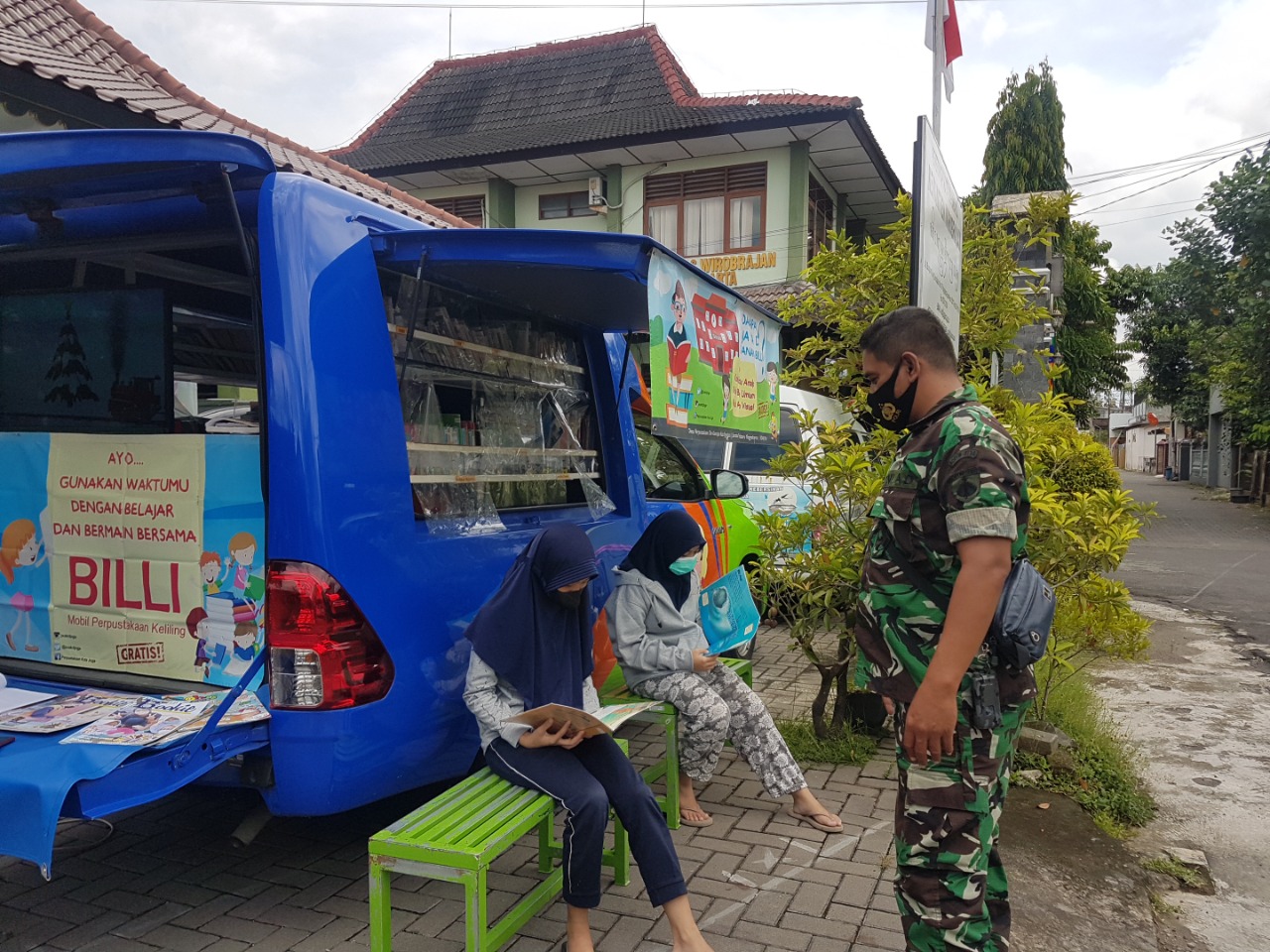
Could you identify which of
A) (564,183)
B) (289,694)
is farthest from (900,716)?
(564,183)

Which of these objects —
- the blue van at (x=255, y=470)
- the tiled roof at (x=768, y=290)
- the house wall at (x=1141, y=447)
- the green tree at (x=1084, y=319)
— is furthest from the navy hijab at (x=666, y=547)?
the house wall at (x=1141, y=447)

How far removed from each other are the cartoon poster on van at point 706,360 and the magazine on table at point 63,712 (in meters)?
1.99

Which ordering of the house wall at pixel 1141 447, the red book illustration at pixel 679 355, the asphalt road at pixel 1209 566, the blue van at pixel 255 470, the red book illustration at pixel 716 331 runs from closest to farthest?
1. the blue van at pixel 255 470
2. the red book illustration at pixel 679 355
3. the red book illustration at pixel 716 331
4. the asphalt road at pixel 1209 566
5. the house wall at pixel 1141 447

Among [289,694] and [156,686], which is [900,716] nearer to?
[289,694]

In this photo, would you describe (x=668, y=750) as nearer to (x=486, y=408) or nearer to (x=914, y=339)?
(x=486, y=408)

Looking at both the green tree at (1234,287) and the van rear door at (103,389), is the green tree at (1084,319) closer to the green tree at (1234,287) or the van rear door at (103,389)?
the green tree at (1234,287)

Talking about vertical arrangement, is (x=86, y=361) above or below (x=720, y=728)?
above

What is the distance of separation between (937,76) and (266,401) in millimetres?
3721

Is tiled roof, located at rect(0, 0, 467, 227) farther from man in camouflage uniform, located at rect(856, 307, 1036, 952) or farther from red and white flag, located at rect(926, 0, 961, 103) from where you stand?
man in camouflage uniform, located at rect(856, 307, 1036, 952)

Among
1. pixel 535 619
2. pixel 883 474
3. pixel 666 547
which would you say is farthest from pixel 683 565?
pixel 883 474

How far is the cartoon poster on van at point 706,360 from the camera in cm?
312

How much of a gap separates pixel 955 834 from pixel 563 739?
121 cm

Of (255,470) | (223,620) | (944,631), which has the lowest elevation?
(223,620)

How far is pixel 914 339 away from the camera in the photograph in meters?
2.55
